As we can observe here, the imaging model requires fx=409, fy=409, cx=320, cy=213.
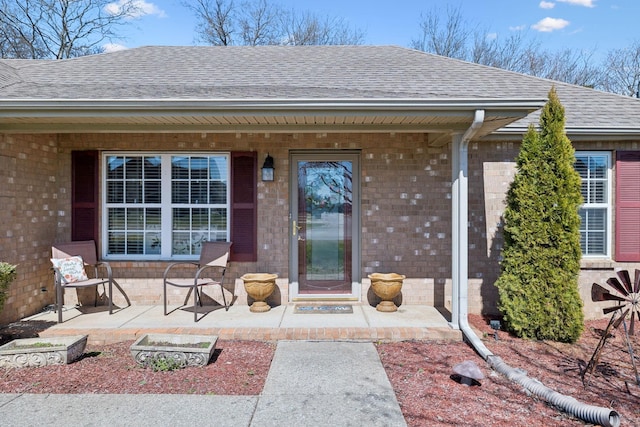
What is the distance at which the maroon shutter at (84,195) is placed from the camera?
569 centimetres

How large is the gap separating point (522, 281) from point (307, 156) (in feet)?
10.3

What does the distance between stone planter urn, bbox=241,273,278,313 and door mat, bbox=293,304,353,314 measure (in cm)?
43

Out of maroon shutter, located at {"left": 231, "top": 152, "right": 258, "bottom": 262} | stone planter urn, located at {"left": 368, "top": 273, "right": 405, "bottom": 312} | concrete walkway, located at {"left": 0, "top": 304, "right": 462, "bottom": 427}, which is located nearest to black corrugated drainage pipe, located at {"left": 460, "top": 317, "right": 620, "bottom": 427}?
concrete walkway, located at {"left": 0, "top": 304, "right": 462, "bottom": 427}

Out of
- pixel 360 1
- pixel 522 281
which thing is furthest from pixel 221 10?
pixel 522 281

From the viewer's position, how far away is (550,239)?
181 inches

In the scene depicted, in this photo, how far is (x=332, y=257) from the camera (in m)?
5.84

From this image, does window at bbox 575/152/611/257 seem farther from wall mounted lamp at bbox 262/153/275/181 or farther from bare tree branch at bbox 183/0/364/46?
bare tree branch at bbox 183/0/364/46

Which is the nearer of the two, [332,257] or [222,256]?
[222,256]

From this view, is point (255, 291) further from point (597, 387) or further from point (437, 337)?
point (597, 387)

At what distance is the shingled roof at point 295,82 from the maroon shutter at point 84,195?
1.01m

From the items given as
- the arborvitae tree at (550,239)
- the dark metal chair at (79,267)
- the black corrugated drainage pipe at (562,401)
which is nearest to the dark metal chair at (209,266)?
the dark metal chair at (79,267)

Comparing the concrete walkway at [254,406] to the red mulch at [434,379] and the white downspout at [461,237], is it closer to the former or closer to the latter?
the red mulch at [434,379]

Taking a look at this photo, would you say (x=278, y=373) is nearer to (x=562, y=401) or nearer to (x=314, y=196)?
(x=562, y=401)

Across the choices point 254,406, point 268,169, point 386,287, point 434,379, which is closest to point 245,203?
point 268,169
